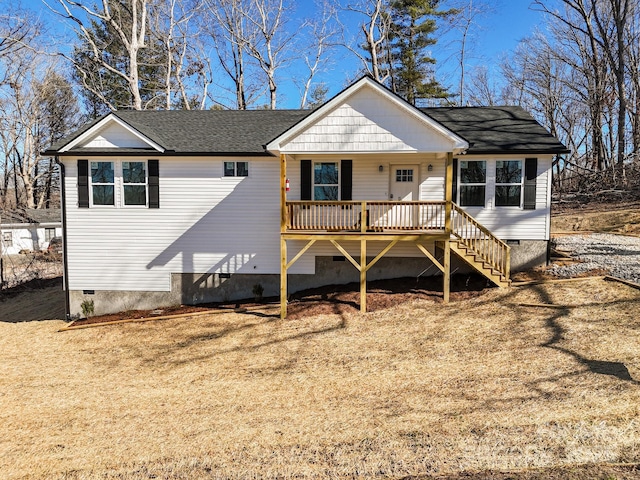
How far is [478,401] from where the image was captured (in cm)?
633

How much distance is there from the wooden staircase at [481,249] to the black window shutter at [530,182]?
5.56 ft

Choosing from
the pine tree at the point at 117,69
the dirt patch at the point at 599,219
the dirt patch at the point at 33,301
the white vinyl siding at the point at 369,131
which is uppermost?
the pine tree at the point at 117,69

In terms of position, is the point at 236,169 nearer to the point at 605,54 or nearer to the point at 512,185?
the point at 512,185

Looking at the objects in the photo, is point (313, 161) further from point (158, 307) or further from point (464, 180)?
point (158, 307)

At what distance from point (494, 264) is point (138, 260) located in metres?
Answer: 11.7

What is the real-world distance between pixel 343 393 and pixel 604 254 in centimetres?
1192

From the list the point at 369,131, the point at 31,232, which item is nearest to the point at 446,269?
the point at 369,131

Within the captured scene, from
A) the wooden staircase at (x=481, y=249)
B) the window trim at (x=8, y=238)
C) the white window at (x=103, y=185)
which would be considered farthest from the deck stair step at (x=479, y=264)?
the window trim at (x=8, y=238)

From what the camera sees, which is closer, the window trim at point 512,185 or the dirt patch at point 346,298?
the dirt patch at point 346,298

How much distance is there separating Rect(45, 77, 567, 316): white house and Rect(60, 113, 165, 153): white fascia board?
38 mm

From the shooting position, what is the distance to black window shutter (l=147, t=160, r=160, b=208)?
43.9ft

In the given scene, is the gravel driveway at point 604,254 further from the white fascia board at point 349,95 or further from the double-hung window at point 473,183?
the white fascia board at point 349,95

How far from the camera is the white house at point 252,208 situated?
1270cm

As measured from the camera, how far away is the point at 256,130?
14648 millimetres
